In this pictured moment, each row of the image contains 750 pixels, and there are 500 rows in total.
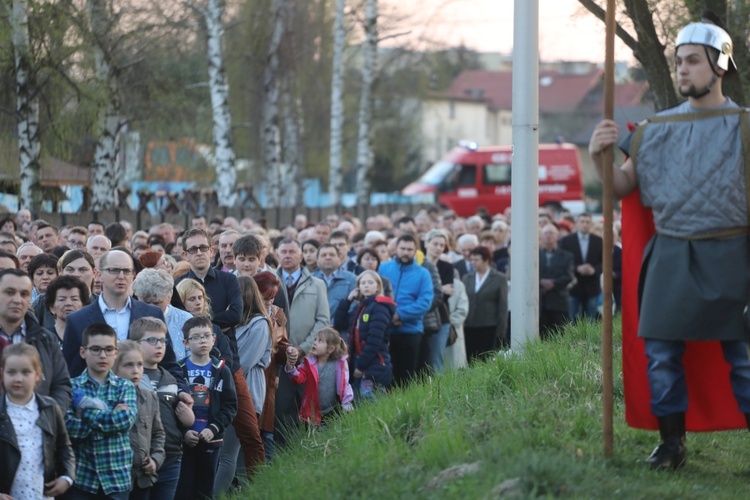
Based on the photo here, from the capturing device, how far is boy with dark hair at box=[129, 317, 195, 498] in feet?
24.6

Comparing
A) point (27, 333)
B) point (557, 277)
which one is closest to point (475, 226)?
point (557, 277)

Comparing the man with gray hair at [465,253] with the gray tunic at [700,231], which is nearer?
the gray tunic at [700,231]

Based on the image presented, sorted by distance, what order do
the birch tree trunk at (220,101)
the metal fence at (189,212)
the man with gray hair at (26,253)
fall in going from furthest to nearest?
the birch tree trunk at (220,101)
the metal fence at (189,212)
the man with gray hair at (26,253)

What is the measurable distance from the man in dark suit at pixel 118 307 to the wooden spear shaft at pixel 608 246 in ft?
9.55

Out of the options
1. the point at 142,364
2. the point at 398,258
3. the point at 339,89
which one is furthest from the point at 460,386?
the point at 339,89

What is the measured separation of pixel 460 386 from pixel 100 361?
2414 mm

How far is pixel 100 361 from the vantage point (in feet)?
22.5

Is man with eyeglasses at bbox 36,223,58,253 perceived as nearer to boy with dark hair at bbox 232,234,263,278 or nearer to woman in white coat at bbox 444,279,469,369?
boy with dark hair at bbox 232,234,263,278

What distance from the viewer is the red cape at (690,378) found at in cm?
659

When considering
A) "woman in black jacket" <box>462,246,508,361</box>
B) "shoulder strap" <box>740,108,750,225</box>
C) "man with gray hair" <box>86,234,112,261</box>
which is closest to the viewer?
"shoulder strap" <box>740,108,750,225</box>

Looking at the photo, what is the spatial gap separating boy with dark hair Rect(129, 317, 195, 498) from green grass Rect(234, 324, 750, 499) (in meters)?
0.54

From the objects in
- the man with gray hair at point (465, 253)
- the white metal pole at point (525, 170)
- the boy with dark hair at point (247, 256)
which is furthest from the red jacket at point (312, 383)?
the man with gray hair at point (465, 253)

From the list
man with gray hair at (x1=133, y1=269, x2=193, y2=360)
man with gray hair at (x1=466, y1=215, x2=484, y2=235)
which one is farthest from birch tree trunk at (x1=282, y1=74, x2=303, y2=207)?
man with gray hair at (x1=133, y1=269, x2=193, y2=360)

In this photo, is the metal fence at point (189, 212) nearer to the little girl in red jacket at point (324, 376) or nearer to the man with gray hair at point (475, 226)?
the man with gray hair at point (475, 226)
